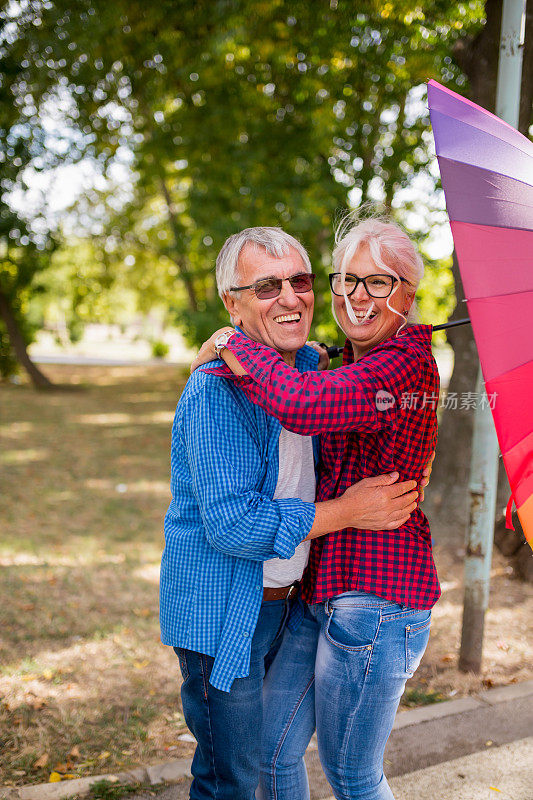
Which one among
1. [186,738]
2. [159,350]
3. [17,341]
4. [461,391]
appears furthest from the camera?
[159,350]

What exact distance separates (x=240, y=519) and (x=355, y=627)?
47 cm

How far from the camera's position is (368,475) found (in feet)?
6.53

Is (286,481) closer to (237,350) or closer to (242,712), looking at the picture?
(237,350)

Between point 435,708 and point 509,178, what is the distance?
9.65 feet

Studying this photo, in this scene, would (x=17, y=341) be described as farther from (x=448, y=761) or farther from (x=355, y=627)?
(x=355, y=627)

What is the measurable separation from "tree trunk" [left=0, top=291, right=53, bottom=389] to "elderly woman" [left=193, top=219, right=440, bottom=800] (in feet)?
61.3

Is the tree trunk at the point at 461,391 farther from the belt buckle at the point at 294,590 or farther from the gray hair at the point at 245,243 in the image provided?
the belt buckle at the point at 294,590

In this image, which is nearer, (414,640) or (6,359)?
(414,640)

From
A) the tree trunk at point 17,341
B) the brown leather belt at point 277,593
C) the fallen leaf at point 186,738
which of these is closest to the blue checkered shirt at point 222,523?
the brown leather belt at point 277,593

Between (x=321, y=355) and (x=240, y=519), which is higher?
(x=321, y=355)

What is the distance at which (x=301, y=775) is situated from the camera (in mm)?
2219

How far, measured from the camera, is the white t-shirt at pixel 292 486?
80.7 inches

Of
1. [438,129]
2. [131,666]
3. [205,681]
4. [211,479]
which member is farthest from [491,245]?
[131,666]

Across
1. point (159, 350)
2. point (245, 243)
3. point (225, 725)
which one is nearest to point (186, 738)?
point (225, 725)
